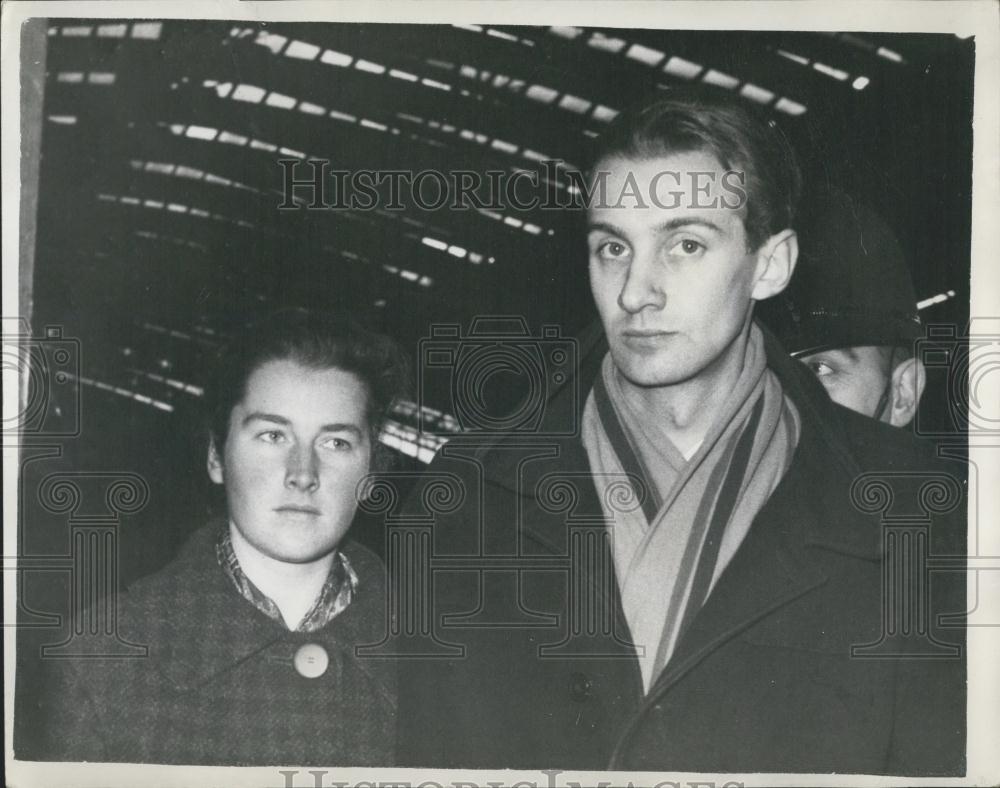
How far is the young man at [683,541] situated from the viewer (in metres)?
2.26

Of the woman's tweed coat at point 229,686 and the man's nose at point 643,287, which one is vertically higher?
the man's nose at point 643,287

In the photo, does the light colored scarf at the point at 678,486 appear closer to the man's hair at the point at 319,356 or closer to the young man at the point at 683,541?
the young man at the point at 683,541

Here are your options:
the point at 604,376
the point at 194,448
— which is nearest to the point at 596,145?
the point at 604,376

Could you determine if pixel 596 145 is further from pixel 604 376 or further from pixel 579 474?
pixel 579 474

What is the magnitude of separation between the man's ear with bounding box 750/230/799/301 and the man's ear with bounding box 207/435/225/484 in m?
1.22

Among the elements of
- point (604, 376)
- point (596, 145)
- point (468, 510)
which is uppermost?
point (596, 145)

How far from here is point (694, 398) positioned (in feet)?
7.55

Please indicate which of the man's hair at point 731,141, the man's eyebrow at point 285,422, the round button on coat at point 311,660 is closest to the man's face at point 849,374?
the man's hair at point 731,141

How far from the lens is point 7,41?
239cm

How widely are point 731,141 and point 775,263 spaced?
0.28 m

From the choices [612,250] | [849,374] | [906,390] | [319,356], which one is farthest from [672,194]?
[319,356]

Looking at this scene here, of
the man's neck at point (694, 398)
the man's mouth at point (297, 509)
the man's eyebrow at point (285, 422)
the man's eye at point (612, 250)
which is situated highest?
the man's eye at point (612, 250)

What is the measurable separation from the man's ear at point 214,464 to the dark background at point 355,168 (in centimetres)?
3

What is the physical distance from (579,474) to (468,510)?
26cm
